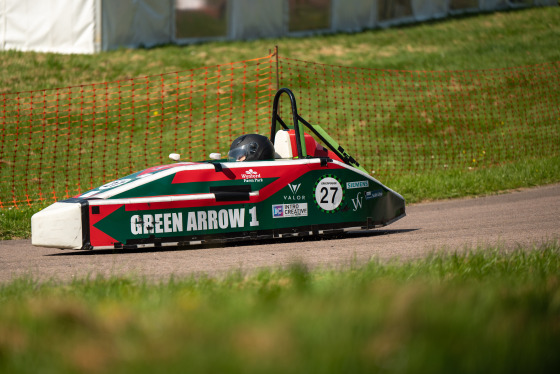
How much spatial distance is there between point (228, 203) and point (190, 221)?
0.42 meters

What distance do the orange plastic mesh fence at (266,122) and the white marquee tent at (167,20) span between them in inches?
126

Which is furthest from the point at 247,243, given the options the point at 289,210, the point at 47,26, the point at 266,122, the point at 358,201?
the point at 47,26

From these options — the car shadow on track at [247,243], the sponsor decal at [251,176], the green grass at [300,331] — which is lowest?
the car shadow on track at [247,243]

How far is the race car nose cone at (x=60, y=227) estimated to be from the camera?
684cm

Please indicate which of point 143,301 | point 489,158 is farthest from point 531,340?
point 489,158

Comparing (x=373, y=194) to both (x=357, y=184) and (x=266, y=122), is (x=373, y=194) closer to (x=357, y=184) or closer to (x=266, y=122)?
(x=357, y=184)

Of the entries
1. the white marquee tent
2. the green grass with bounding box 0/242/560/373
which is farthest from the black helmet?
the white marquee tent

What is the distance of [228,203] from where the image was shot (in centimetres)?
730

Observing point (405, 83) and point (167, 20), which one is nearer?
point (405, 83)

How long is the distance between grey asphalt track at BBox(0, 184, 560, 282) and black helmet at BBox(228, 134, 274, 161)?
924 millimetres

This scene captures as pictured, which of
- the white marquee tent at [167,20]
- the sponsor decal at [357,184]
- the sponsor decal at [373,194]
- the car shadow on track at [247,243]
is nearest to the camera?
the car shadow on track at [247,243]

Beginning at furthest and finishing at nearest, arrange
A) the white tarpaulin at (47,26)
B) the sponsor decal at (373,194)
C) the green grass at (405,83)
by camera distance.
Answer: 1. the white tarpaulin at (47,26)
2. the green grass at (405,83)
3. the sponsor decal at (373,194)

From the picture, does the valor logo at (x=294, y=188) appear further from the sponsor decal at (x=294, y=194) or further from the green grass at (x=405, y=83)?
the green grass at (x=405, y=83)

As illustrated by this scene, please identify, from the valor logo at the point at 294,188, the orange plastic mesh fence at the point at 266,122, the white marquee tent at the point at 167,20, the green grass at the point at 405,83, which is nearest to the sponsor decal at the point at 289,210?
the valor logo at the point at 294,188
